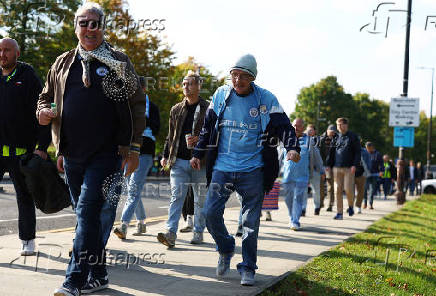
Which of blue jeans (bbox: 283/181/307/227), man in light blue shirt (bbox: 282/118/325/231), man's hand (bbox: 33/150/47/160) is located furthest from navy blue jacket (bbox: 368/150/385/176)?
man's hand (bbox: 33/150/47/160)

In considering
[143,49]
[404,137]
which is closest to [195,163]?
[404,137]

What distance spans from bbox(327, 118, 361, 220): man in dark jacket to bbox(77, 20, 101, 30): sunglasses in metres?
8.77

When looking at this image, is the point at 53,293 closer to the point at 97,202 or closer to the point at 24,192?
the point at 97,202

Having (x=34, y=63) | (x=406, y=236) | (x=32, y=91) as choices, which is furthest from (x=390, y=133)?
(x=32, y=91)

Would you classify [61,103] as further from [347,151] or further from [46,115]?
[347,151]

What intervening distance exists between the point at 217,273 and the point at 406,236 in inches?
200

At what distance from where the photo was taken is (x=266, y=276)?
5344 millimetres

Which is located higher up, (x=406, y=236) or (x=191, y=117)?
(x=191, y=117)

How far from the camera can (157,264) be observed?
18.8ft

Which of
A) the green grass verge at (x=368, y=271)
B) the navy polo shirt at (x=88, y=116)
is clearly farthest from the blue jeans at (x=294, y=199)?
the navy polo shirt at (x=88, y=116)

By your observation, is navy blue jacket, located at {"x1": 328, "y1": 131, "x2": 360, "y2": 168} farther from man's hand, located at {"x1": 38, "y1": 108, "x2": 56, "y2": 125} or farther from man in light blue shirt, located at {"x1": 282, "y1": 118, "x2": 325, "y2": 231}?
man's hand, located at {"x1": 38, "y1": 108, "x2": 56, "y2": 125}

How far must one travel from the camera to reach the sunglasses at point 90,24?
4.18 m

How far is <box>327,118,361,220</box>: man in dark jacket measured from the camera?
12156mm

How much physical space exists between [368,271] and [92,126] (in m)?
3.22
